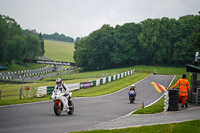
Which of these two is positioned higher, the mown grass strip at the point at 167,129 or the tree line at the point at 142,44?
the tree line at the point at 142,44

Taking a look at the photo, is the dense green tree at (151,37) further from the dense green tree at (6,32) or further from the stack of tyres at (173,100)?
the stack of tyres at (173,100)

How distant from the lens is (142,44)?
323ft

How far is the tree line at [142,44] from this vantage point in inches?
3600

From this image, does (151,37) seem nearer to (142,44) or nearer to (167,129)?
(142,44)

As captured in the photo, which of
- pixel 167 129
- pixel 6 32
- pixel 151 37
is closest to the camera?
pixel 167 129

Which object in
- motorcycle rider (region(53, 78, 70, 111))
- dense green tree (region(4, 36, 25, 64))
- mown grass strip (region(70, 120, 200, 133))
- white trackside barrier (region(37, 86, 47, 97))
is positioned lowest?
white trackside barrier (region(37, 86, 47, 97))

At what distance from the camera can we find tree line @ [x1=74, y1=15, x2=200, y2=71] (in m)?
91.4

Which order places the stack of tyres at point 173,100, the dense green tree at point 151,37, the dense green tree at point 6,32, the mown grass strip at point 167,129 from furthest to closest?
the dense green tree at point 6,32 → the dense green tree at point 151,37 → the stack of tyres at point 173,100 → the mown grass strip at point 167,129

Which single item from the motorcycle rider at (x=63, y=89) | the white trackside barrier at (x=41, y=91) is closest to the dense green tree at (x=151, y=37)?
the white trackside barrier at (x=41, y=91)

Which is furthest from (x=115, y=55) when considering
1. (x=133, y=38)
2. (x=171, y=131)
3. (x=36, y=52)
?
(x=171, y=131)

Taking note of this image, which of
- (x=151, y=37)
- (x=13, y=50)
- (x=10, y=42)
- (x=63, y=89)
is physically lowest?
(x=63, y=89)

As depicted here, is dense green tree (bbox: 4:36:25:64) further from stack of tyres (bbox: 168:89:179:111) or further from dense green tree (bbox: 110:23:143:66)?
stack of tyres (bbox: 168:89:179:111)

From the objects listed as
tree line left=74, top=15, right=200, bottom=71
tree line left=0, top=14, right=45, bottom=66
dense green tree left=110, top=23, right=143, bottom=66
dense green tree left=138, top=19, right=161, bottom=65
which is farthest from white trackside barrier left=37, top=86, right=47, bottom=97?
tree line left=0, top=14, right=45, bottom=66

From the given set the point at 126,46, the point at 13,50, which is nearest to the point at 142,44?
the point at 126,46
